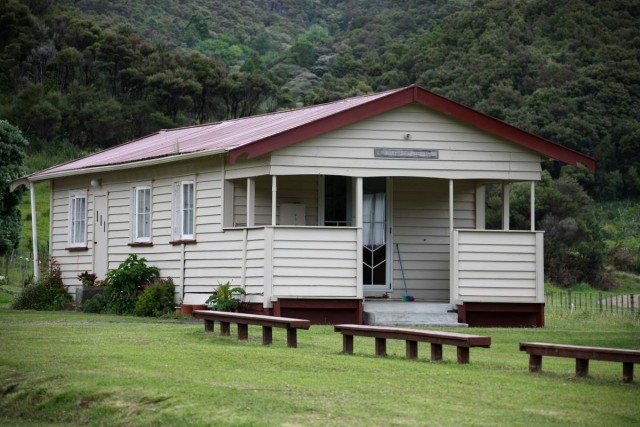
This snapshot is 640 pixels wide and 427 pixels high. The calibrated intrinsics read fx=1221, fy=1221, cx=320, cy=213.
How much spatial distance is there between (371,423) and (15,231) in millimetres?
29707

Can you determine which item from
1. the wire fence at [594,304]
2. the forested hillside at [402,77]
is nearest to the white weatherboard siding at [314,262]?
the wire fence at [594,304]

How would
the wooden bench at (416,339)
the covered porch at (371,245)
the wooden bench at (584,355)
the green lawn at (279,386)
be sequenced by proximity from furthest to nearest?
the covered porch at (371,245)
the wooden bench at (416,339)
the wooden bench at (584,355)
the green lawn at (279,386)

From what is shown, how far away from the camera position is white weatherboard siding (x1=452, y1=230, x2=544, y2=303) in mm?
23375

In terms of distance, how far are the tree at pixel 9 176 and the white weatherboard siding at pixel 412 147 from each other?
49.4ft

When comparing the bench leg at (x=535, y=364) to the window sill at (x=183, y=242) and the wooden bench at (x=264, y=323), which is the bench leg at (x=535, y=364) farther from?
the window sill at (x=183, y=242)

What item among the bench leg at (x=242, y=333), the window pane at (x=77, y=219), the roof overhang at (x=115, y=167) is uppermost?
the roof overhang at (x=115, y=167)

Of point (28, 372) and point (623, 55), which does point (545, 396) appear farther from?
point (623, 55)

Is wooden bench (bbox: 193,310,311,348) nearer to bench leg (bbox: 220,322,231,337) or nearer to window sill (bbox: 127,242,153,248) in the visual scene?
bench leg (bbox: 220,322,231,337)

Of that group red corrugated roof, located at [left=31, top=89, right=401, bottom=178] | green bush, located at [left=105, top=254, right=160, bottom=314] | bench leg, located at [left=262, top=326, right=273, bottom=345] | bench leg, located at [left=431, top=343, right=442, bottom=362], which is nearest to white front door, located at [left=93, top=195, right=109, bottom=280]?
red corrugated roof, located at [left=31, top=89, right=401, bottom=178]

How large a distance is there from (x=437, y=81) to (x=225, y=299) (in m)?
45.0

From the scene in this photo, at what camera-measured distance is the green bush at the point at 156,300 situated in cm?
2548

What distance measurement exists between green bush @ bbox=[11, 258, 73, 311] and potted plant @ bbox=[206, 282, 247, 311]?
689 centimetres

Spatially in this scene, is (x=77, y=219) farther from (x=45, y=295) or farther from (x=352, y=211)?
(x=352, y=211)

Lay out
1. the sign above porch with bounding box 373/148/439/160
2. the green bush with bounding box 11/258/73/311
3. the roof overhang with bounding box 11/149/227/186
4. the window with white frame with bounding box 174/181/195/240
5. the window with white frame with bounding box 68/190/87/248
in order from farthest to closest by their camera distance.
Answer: the window with white frame with bounding box 68/190/87/248 < the green bush with bounding box 11/258/73/311 < the window with white frame with bounding box 174/181/195/240 < the roof overhang with bounding box 11/149/227/186 < the sign above porch with bounding box 373/148/439/160
